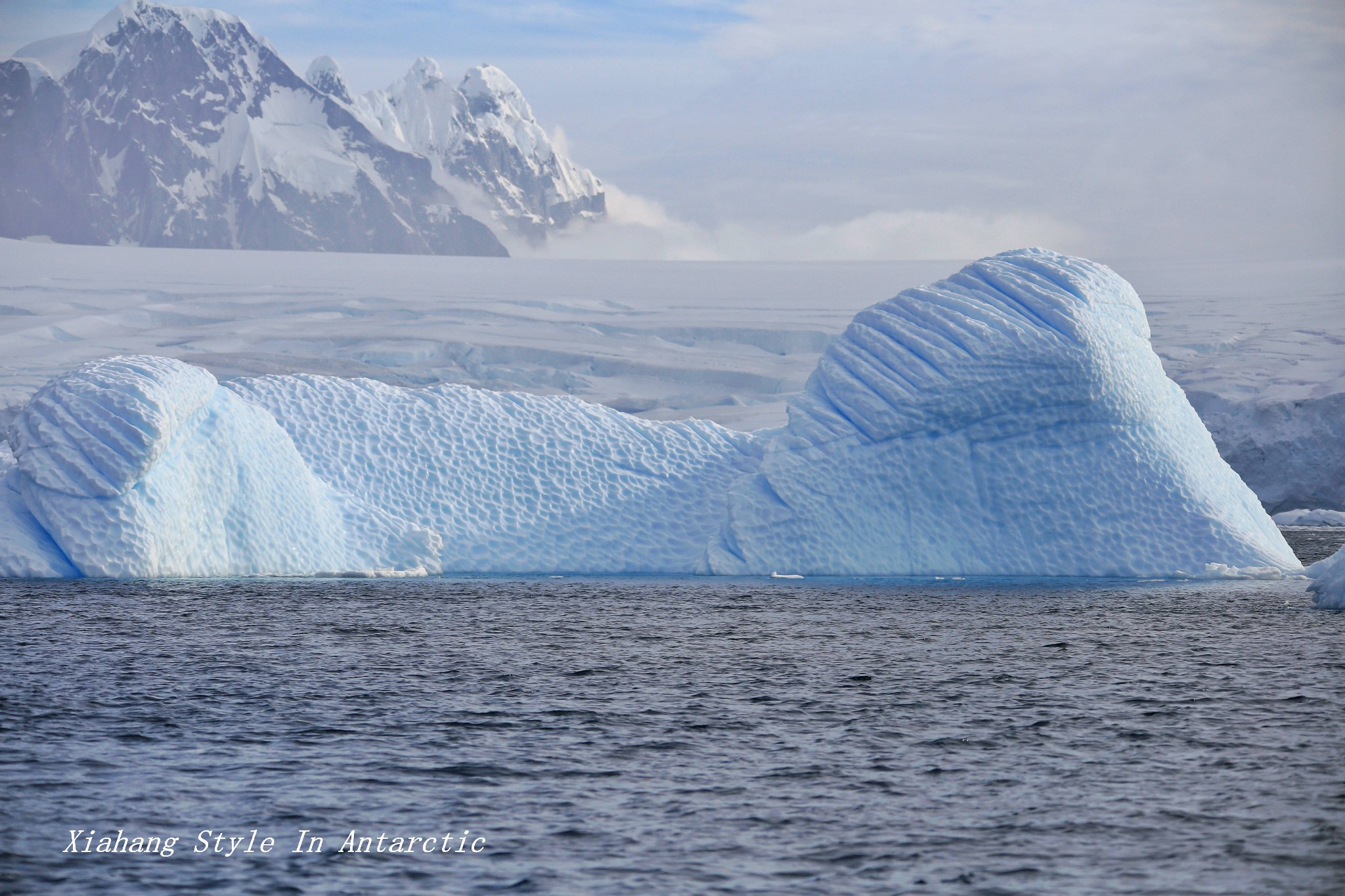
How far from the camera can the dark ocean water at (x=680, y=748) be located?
649cm

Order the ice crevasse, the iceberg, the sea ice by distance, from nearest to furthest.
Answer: the iceberg → the ice crevasse → the sea ice

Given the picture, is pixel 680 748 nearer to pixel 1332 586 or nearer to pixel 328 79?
pixel 1332 586

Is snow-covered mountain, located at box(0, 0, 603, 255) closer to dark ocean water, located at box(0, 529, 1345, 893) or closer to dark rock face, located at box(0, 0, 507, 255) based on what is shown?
dark rock face, located at box(0, 0, 507, 255)

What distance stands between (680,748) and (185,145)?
7497 inches

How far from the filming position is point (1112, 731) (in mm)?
9602

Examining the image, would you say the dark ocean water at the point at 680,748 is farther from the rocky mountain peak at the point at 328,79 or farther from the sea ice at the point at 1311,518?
the rocky mountain peak at the point at 328,79

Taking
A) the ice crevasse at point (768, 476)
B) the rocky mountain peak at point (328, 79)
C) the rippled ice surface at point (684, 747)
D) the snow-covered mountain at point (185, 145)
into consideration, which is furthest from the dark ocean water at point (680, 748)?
the rocky mountain peak at point (328, 79)

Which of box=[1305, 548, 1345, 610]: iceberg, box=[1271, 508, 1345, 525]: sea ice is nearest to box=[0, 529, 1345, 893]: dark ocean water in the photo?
box=[1305, 548, 1345, 610]: iceberg

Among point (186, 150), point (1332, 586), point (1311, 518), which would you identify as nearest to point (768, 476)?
point (1332, 586)

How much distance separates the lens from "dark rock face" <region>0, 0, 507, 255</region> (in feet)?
559

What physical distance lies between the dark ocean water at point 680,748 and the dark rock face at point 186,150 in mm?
166320

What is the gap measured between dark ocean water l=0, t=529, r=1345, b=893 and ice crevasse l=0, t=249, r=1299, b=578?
2993mm

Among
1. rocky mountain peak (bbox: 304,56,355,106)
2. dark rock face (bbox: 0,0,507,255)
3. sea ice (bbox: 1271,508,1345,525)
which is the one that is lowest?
sea ice (bbox: 1271,508,1345,525)

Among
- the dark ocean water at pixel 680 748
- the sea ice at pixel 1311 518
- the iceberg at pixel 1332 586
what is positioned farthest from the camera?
the sea ice at pixel 1311 518
